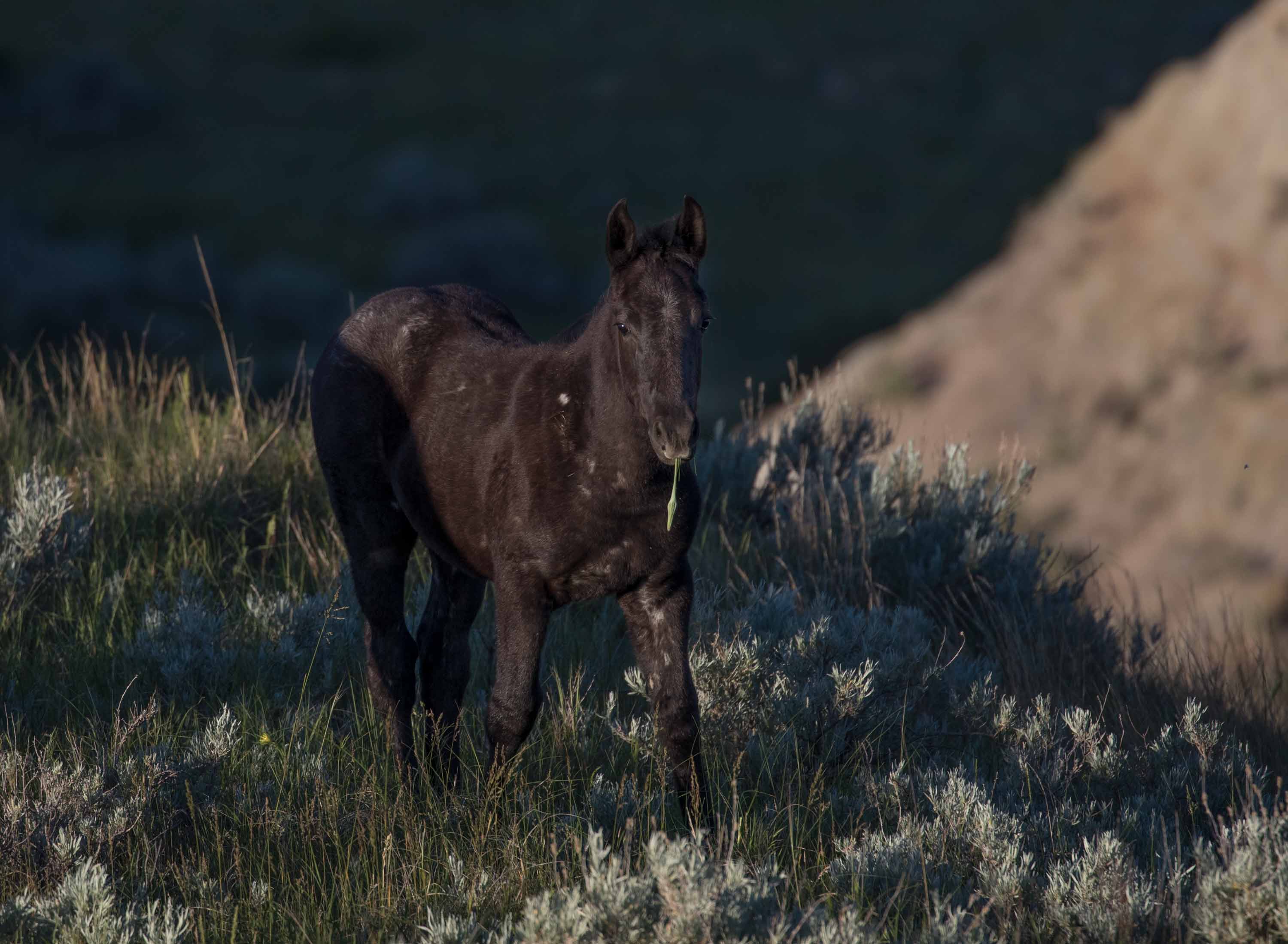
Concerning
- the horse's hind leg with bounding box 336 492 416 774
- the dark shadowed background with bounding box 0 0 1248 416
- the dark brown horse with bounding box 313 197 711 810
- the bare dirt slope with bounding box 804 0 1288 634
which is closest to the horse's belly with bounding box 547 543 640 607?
the dark brown horse with bounding box 313 197 711 810

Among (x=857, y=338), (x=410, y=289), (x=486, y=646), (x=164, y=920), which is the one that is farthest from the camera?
(x=857, y=338)

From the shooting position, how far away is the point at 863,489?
8305 millimetres

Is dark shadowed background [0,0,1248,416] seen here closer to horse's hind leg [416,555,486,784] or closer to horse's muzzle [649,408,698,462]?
horse's hind leg [416,555,486,784]

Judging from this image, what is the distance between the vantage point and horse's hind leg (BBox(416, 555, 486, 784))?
556 cm

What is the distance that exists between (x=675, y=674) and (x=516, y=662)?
57 cm

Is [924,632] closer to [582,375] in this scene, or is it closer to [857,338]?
[582,375]

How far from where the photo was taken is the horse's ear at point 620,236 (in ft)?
14.3

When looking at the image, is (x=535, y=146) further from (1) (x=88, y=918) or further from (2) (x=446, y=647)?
(1) (x=88, y=918)

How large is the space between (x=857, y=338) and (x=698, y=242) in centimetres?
1987

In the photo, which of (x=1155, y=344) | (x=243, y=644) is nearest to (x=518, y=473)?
(x=243, y=644)

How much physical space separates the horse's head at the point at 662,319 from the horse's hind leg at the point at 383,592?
1521 millimetres

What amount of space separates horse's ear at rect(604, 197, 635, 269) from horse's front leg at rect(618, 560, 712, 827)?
1089mm

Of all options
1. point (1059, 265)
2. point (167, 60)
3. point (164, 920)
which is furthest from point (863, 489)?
point (167, 60)

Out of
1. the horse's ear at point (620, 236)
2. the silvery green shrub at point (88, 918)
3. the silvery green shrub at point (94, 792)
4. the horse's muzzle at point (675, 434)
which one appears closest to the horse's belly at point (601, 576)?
the horse's muzzle at point (675, 434)
